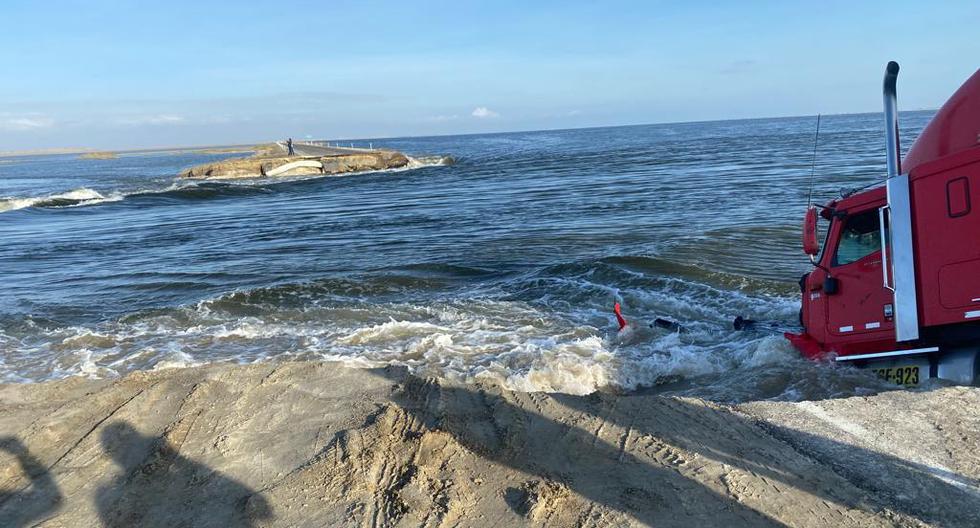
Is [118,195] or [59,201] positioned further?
[118,195]

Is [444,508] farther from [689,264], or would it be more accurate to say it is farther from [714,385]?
[689,264]

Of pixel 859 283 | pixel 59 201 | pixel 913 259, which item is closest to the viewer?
pixel 913 259

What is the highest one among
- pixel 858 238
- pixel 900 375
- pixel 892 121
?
pixel 892 121

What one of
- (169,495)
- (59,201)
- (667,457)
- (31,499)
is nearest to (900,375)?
(667,457)

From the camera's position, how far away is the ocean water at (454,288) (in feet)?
28.7

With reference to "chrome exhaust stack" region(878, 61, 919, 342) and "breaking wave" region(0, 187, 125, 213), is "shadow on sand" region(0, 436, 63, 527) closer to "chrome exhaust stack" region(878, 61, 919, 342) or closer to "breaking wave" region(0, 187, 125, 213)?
"chrome exhaust stack" region(878, 61, 919, 342)

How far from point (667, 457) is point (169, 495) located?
3.40 m

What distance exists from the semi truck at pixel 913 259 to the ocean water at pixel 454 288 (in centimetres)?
49

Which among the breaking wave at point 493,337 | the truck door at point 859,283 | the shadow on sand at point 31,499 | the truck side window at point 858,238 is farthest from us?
the breaking wave at point 493,337

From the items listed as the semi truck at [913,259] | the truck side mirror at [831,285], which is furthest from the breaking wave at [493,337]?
the truck side mirror at [831,285]

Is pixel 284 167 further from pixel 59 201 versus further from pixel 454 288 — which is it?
pixel 454 288

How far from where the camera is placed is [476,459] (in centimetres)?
466

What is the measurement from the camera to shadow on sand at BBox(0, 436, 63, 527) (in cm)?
429

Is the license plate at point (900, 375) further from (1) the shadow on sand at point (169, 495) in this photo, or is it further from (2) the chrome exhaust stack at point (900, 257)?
(1) the shadow on sand at point (169, 495)
